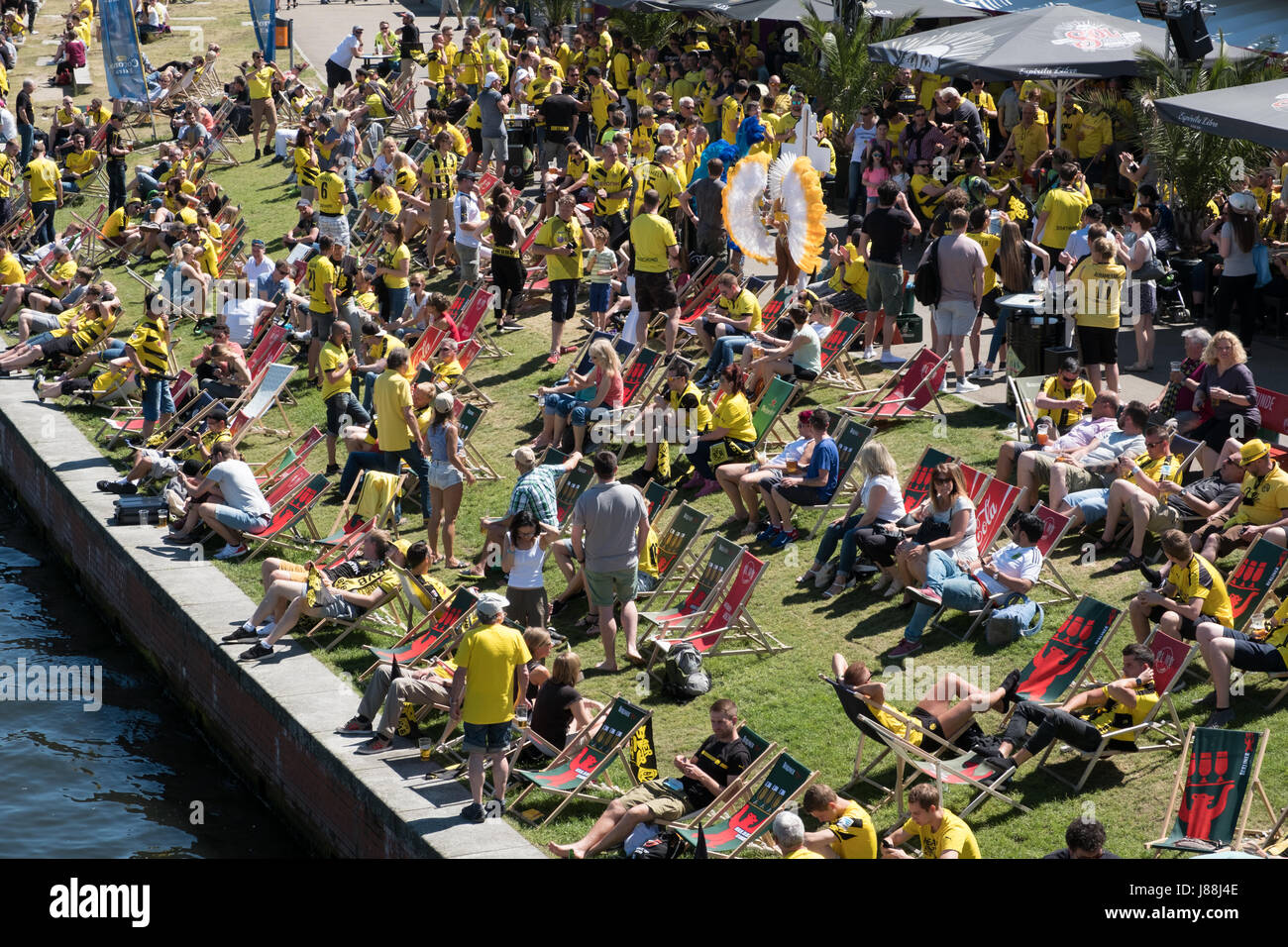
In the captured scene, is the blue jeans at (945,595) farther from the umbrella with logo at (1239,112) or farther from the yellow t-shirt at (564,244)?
the yellow t-shirt at (564,244)

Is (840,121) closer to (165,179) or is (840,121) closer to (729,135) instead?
(729,135)

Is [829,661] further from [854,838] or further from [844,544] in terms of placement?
[854,838]

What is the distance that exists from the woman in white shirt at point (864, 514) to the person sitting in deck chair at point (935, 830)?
3.64 metres

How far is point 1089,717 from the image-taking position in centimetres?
1020

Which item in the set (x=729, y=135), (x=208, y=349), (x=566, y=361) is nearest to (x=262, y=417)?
(x=208, y=349)

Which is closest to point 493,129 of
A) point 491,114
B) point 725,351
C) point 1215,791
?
point 491,114

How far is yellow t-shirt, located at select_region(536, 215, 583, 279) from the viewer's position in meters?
18.0

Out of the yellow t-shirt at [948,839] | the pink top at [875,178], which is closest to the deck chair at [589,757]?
the yellow t-shirt at [948,839]

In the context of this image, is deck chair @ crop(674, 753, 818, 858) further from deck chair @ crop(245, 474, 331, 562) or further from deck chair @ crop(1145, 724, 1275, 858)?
deck chair @ crop(245, 474, 331, 562)

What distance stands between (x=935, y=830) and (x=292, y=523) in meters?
7.72
